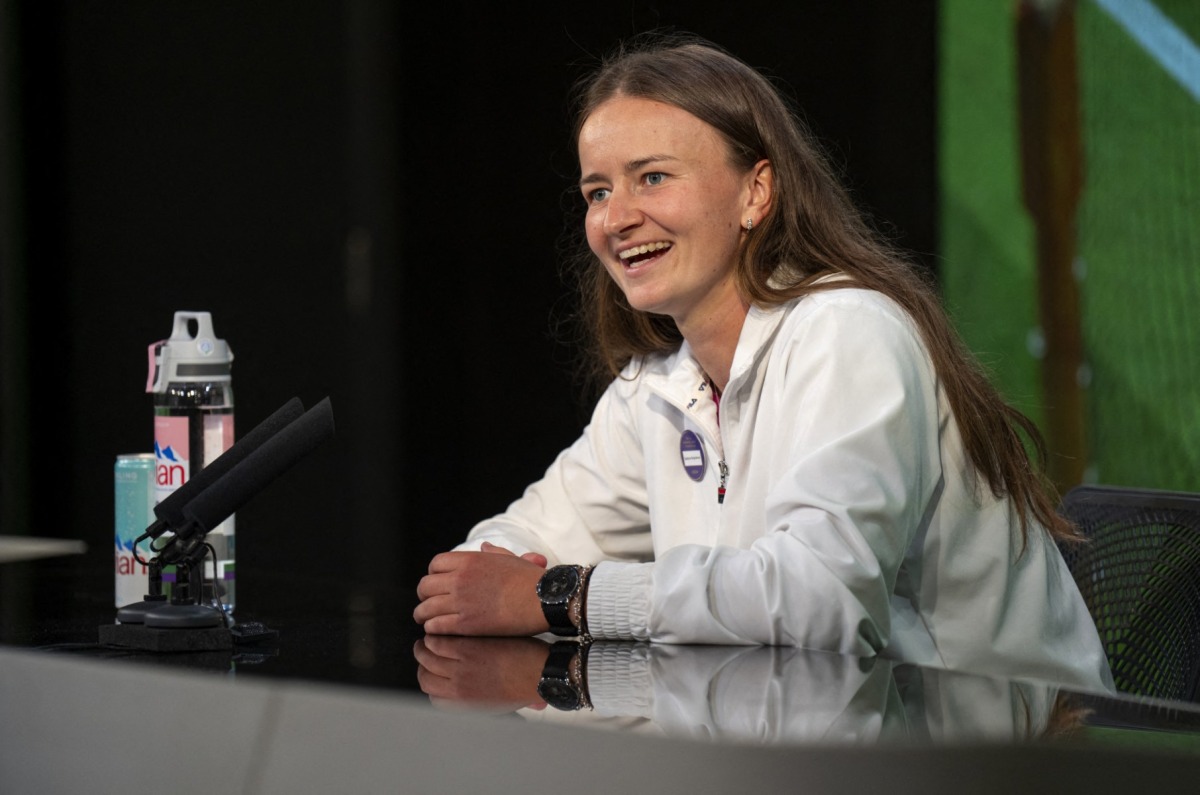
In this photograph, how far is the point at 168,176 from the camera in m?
3.94

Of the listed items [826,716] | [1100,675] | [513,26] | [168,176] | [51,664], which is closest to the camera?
[826,716]

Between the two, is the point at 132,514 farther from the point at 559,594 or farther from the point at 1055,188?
the point at 1055,188

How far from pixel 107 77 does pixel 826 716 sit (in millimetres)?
3617

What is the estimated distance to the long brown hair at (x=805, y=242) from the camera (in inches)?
64.0

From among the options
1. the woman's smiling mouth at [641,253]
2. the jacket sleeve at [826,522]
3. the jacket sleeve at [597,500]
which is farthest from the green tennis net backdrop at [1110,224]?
the jacket sleeve at [826,522]

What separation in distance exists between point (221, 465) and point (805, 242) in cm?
80

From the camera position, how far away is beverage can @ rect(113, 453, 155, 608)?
158 cm

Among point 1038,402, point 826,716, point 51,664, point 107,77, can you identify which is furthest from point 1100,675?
point 107,77

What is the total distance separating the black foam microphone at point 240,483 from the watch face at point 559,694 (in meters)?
0.39

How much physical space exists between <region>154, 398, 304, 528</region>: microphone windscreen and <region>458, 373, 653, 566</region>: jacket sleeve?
0.59 metres

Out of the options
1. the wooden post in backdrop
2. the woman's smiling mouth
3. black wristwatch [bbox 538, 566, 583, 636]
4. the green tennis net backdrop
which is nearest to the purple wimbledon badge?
the woman's smiling mouth

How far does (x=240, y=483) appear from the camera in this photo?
4.41ft

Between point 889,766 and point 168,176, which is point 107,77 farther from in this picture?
point 889,766

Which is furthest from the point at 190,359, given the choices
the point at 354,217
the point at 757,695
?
the point at 354,217
